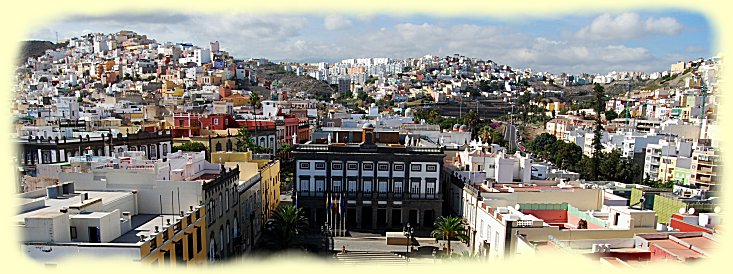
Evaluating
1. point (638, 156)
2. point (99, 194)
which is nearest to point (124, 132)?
point (99, 194)

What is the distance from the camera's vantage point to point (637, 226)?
1555 centimetres

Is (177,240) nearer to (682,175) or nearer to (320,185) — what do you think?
(320,185)

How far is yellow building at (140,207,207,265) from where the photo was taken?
11.0m

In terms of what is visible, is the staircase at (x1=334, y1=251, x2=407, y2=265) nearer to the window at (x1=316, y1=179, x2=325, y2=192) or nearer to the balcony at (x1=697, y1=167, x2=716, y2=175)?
the window at (x1=316, y1=179, x2=325, y2=192)

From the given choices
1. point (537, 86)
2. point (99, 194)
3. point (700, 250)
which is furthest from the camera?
point (537, 86)

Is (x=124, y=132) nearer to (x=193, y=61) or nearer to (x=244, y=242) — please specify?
(x=244, y=242)

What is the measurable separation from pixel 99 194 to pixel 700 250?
1611 centimetres

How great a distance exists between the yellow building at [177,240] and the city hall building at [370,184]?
11178 millimetres

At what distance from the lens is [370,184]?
83.6 ft

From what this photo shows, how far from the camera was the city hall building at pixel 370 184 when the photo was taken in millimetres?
25156

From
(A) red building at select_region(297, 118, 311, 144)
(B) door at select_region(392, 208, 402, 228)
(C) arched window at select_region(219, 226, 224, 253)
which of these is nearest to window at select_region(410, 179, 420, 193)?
(B) door at select_region(392, 208, 402, 228)

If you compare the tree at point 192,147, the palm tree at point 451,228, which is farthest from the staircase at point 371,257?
the tree at point 192,147

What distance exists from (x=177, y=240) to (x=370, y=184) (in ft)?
45.8

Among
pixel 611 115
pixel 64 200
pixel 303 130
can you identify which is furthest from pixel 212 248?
pixel 611 115
